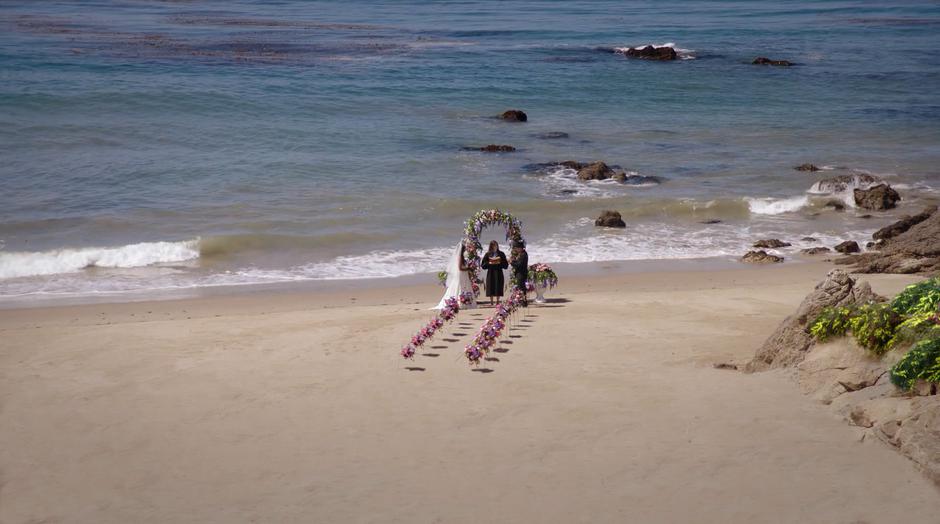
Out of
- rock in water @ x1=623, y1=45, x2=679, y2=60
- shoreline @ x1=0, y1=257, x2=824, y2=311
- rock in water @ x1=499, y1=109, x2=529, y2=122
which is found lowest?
shoreline @ x1=0, y1=257, x2=824, y2=311

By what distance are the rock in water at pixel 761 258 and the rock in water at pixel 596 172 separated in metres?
7.64

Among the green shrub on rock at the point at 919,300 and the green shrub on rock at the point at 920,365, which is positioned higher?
the green shrub on rock at the point at 919,300

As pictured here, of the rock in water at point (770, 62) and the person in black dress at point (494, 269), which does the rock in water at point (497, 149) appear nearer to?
the person in black dress at point (494, 269)

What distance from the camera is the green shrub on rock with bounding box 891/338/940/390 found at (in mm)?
8922

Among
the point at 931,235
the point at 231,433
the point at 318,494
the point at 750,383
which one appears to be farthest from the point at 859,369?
the point at 931,235

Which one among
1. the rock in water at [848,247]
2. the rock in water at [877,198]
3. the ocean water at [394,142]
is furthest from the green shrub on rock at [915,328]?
the rock in water at [877,198]

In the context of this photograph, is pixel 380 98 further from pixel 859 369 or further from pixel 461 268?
pixel 859 369

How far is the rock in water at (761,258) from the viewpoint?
19797mm

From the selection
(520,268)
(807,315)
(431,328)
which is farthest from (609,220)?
(807,315)

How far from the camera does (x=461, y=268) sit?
1612cm

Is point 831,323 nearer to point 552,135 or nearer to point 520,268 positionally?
point 520,268

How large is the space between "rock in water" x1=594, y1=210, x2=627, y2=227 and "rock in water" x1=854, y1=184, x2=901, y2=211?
6.32 meters

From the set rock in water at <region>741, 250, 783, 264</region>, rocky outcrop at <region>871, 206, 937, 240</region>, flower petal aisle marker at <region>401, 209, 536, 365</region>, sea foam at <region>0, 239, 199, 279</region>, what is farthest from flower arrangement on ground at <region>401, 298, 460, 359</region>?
rocky outcrop at <region>871, 206, 937, 240</region>

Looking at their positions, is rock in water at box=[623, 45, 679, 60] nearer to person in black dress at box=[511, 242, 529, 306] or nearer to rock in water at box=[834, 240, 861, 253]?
rock in water at box=[834, 240, 861, 253]
